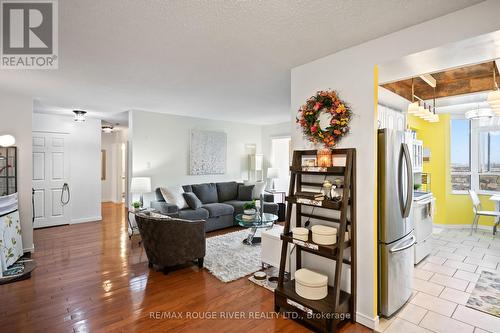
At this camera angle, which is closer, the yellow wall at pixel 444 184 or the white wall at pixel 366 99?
the white wall at pixel 366 99

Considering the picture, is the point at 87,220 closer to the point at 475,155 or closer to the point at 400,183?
the point at 400,183

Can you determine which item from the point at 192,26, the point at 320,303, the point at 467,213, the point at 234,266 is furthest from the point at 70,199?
the point at 467,213

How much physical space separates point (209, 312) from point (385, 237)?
1.87m

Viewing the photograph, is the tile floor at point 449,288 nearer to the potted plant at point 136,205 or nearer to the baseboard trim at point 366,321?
the baseboard trim at point 366,321

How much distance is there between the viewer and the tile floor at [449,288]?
2.30m

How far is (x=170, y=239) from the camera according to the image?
3309 millimetres

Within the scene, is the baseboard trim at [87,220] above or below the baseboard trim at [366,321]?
above

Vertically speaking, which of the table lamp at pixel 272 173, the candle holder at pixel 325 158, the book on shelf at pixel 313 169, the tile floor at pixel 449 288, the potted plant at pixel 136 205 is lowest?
the tile floor at pixel 449 288

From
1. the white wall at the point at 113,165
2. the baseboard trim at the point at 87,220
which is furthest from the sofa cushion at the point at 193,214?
the white wall at the point at 113,165

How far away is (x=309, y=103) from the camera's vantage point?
2.67 m

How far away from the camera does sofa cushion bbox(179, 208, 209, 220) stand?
16.1 ft

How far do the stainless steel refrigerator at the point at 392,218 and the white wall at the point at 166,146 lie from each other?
4.67 metres

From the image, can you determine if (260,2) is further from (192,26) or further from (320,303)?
(320,303)

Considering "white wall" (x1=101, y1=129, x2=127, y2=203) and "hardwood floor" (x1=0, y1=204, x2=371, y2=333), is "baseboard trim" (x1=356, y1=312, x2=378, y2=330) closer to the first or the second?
"hardwood floor" (x1=0, y1=204, x2=371, y2=333)
